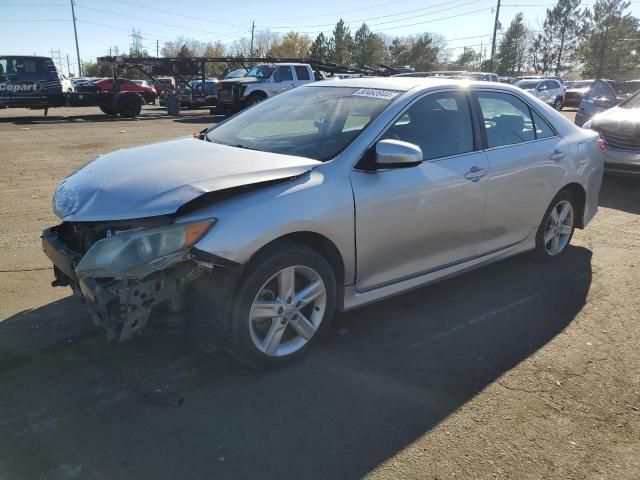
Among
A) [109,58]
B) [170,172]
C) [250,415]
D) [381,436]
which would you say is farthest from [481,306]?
[109,58]

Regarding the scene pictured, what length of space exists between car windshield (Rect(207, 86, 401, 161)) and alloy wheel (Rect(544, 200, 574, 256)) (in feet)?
7.24

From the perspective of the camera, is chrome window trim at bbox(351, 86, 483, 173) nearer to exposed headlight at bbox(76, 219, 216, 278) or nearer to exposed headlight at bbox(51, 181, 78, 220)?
exposed headlight at bbox(76, 219, 216, 278)

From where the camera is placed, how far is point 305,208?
2.99m

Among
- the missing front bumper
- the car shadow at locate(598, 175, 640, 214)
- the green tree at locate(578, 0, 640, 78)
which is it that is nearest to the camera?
the missing front bumper

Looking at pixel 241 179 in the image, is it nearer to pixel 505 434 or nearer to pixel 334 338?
pixel 334 338

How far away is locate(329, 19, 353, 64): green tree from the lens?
73375mm

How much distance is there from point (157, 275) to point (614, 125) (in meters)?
8.11

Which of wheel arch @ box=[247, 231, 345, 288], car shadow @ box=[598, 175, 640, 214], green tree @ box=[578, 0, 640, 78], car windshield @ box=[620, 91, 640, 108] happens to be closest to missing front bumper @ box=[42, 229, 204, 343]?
wheel arch @ box=[247, 231, 345, 288]

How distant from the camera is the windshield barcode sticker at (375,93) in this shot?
3.74 meters

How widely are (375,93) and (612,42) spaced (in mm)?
70356

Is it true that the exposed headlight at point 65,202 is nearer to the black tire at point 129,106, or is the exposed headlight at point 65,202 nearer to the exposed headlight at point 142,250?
the exposed headlight at point 142,250

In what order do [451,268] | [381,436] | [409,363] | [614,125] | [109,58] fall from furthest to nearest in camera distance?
[109,58], [614,125], [451,268], [409,363], [381,436]

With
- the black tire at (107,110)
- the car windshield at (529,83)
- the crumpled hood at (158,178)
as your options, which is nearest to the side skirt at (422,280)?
the crumpled hood at (158,178)

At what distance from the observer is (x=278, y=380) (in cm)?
307
